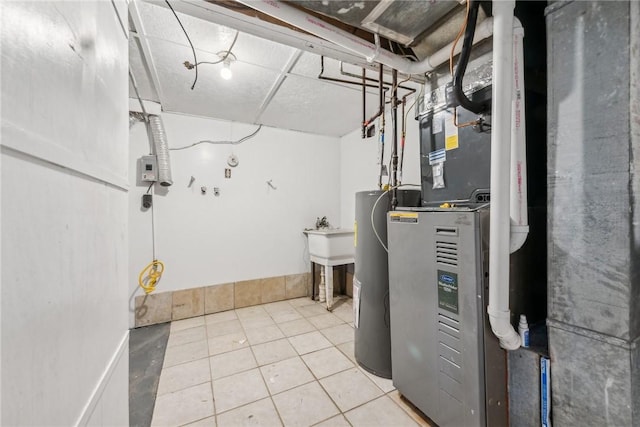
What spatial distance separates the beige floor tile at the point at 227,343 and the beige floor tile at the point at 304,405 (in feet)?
2.55

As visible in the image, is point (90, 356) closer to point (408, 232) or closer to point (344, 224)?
point (408, 232)

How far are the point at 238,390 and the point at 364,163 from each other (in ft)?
8.85

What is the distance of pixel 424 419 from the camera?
4.63 ft

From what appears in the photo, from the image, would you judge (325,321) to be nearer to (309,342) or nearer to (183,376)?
(309,342)

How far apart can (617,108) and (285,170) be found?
2991 millimetres

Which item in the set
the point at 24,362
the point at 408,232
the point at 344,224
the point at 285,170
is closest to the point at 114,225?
the point at 24,362

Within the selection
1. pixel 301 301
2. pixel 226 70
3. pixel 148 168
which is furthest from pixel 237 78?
pixel 301 301

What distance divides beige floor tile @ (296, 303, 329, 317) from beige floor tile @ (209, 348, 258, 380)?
0.88 meters

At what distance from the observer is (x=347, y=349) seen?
6.98 feet

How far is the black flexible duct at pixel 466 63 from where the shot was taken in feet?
3.61

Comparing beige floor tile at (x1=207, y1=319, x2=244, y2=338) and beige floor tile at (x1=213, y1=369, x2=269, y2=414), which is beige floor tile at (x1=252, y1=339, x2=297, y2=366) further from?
beige floor tile at (x1=207, y1=319, x2=244, y2=338)

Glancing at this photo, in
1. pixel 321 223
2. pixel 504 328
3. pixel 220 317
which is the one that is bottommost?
pixel 220 317

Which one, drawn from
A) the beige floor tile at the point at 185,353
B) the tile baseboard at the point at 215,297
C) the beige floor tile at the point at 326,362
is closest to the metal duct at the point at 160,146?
the tile baseboard at the point at 215,297

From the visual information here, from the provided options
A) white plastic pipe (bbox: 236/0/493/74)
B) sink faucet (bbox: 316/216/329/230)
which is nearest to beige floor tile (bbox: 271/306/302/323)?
sink faucet (bbox: 316/216/329/230)
